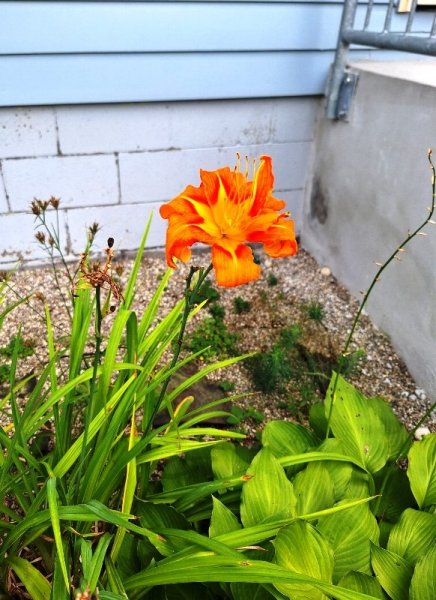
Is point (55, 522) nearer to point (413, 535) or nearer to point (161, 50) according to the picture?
point (413, 535)

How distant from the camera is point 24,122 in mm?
2221

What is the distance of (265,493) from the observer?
1.19m

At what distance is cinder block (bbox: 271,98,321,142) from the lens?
2.55 metres

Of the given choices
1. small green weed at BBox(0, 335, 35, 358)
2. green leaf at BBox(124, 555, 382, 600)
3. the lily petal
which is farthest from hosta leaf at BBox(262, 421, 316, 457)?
small green weed at BBox(0, 335, 35, 358)

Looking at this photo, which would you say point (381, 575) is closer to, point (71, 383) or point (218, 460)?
point (218, 460)

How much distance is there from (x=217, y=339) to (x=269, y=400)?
0.35 metres

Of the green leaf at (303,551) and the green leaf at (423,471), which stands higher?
the green leaf at (303,551)

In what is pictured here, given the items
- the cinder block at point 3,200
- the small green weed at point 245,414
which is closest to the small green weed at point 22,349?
the cinder block at point 3,200

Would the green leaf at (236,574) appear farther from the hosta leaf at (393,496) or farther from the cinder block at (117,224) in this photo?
the cinder block at (117,224)

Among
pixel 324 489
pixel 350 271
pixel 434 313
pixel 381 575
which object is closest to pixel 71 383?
pixel 324 489

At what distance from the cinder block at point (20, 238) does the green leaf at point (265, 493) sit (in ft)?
5.47

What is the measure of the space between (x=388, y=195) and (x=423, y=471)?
1205 millimetres

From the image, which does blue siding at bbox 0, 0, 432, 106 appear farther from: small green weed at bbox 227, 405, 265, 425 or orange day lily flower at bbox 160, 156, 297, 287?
orange day lily flower at bbox 160, 156, 297, 287

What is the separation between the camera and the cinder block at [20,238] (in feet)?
7.97
